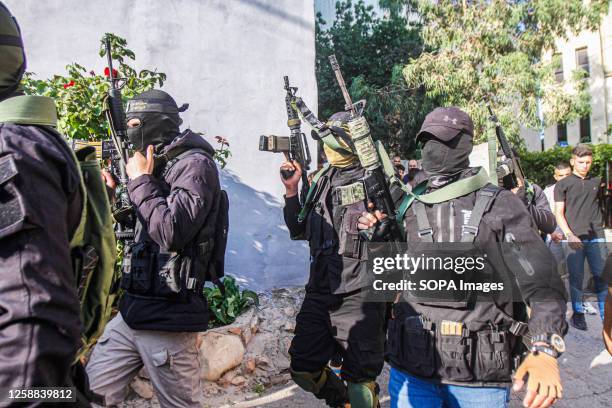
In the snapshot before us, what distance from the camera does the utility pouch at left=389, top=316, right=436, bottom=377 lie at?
1.98 meters

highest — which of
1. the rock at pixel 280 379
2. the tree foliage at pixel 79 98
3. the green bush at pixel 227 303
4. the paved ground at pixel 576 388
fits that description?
the tree foliage at pixel 79 98

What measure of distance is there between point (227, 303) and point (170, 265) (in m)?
1.94

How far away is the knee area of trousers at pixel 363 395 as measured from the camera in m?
2.96

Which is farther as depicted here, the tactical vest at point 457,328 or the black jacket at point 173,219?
the black jacket at point 173,219

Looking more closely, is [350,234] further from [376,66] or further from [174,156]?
[376,66]

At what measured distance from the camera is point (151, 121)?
8.13ft

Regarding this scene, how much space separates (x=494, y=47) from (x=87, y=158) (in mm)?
10399

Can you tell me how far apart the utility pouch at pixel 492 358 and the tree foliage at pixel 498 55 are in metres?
8.83

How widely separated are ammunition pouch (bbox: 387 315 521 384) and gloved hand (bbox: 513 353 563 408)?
0.15m

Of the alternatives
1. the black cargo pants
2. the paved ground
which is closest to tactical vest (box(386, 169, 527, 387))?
the black cargo pants

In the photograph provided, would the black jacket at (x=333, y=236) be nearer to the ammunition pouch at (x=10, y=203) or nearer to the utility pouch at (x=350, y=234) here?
the utility pouch at (x=350, y=234)

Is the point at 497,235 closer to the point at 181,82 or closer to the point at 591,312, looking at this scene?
the point at 181,82

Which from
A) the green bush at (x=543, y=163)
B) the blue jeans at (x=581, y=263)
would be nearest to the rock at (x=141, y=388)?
the blue jeans at (x=581, y=263)

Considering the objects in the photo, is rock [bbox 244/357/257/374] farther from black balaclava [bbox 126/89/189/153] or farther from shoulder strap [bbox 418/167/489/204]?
shoulder strap [bbox 418/167/489/204]
